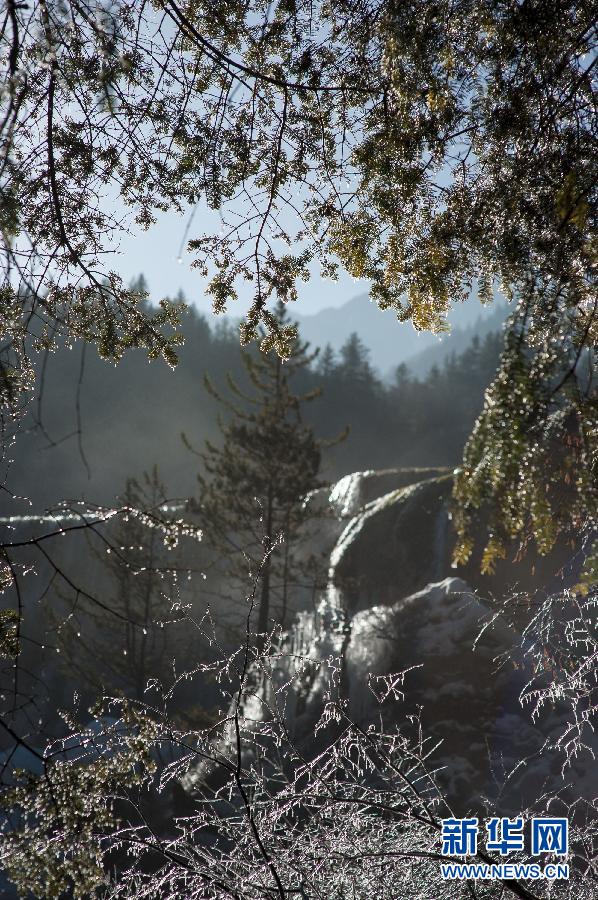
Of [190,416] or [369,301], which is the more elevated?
[190,416]

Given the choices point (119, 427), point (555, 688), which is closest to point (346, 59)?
point (555, 688)

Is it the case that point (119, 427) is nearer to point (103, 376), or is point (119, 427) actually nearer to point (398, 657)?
point (103, 376)

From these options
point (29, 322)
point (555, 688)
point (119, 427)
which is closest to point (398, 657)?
point (555, 688)

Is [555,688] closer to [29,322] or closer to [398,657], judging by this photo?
[29,322]

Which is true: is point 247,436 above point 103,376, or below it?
below

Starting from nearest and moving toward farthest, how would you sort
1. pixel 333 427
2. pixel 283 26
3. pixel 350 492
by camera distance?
1. pixel 283 26
2. pixel 350 492
3. pixel 333 427

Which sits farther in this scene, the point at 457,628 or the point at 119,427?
the point at 119,427

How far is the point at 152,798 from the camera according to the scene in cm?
1100

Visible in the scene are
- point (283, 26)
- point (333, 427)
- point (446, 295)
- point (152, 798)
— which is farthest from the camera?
point (333, 427)

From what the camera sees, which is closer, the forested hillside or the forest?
the forest

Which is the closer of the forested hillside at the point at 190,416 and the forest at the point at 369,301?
the forest at the point at 369,301

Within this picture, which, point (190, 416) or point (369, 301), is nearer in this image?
point (369, 301)

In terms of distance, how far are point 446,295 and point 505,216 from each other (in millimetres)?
537

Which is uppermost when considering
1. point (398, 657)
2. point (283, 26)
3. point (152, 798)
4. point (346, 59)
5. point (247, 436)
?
point (283, 26)
